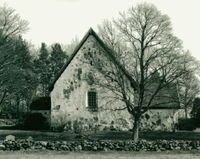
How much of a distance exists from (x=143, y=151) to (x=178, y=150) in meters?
2.28

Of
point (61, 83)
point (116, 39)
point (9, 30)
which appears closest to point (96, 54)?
point (61, 83)

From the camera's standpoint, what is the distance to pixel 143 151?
84.6ft

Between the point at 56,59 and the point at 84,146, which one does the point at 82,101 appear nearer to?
the point at 84,146

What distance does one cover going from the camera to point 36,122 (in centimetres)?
4662

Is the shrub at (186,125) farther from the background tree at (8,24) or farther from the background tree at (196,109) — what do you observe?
the background tree at (8,24)

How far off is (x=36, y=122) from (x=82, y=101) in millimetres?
7163

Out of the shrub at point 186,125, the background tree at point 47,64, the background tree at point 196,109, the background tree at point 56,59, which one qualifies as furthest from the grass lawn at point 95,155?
the background tree at point 56,59

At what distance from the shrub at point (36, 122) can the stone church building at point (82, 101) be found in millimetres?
4236

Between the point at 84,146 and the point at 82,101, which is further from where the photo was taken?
the point at 82,101

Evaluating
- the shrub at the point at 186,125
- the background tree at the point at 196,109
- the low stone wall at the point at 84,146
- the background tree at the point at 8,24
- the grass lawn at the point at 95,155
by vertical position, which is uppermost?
the background tree at the point at 8,24

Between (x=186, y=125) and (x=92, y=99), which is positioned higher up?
(x=92, y=99)

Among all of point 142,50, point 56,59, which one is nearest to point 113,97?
point 142,50

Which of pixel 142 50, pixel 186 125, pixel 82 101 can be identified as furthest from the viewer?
pixel 186 125

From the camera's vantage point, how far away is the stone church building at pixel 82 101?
42031 millimetres
